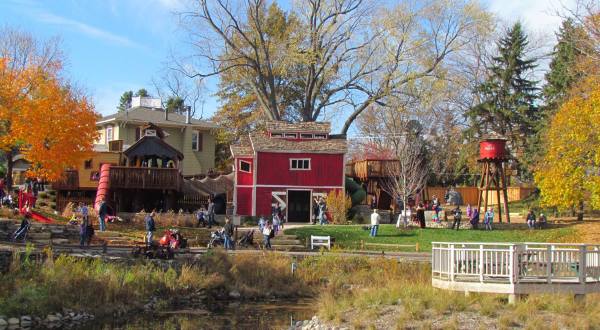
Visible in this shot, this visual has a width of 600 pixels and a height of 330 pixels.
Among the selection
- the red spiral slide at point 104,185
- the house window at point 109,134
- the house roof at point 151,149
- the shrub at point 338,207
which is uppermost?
the house window at point 109,134

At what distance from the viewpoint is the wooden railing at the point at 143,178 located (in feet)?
132

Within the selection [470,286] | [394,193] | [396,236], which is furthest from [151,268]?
[394,193]

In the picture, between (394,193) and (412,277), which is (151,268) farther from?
(394,193)

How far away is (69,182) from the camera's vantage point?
145 feet

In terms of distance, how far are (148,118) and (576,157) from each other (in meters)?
33.2

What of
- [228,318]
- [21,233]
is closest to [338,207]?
[21,233]

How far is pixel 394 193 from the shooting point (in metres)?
45.9

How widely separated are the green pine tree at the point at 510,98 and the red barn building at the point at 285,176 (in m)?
13.8

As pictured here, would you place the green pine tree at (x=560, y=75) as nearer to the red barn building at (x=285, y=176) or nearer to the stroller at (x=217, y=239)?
the red barn building at (x=285, y=176)

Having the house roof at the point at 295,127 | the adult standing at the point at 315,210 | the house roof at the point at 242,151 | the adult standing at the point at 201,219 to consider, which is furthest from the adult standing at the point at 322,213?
the adult standing at the point at 201,219

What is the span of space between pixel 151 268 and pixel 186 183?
21931mm

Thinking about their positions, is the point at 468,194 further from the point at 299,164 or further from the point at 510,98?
the point at 299,164

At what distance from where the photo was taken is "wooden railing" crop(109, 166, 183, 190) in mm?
40344

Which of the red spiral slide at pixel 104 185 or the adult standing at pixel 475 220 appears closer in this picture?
the adult standing at pixel 475 220
